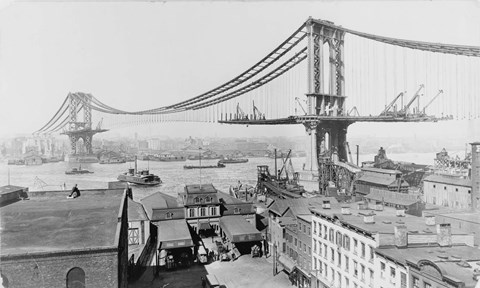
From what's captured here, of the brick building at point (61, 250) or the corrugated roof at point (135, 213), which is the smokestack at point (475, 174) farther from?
the brick building at point (61, 250)

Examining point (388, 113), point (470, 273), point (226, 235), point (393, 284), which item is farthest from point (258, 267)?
point (388, 113)

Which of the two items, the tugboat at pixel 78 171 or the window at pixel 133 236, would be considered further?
the tugboat at pixel 78 171

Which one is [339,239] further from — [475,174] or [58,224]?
[475,174]

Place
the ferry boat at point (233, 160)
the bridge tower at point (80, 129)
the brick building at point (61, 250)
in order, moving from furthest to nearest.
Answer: the ferry boat at point (233, 160) → the bridge tower at point (80, 129) → the brick building at point (61, 250)

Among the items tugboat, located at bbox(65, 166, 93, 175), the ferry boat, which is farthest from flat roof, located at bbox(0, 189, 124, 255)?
the ferry boat

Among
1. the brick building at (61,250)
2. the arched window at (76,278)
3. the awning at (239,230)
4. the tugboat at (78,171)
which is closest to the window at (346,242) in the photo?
the awning at (239,230)

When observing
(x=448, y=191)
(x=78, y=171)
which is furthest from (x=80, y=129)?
(x=448, y=191)

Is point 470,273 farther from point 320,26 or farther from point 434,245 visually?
point 320,26
